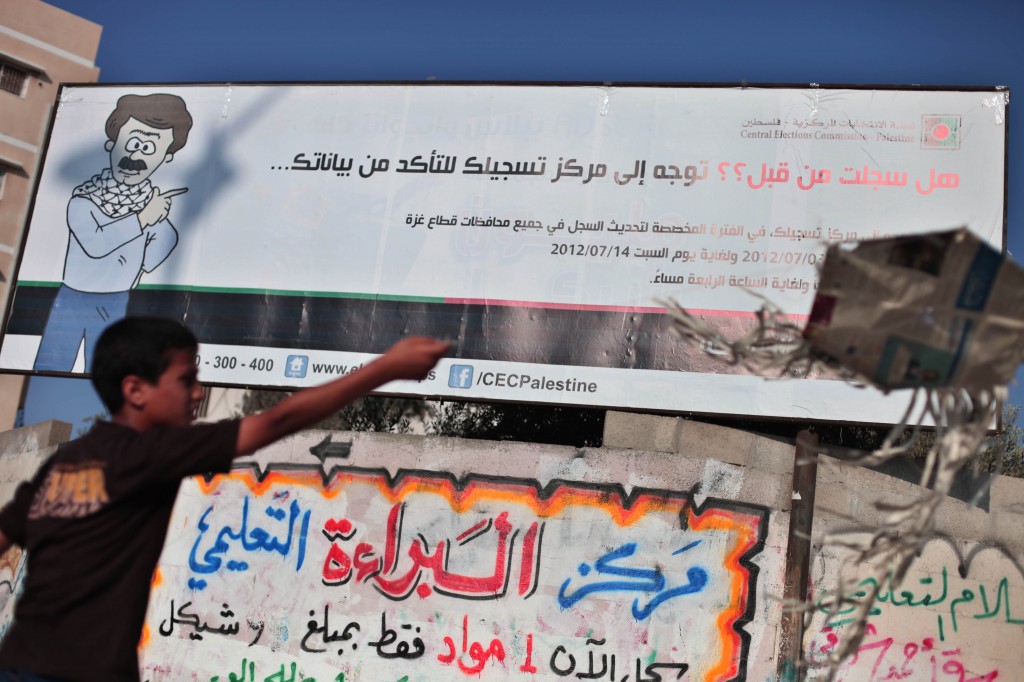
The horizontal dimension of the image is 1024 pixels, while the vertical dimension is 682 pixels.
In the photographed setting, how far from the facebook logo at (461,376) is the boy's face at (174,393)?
6.62 meters

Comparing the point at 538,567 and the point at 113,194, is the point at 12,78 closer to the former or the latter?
the point at 113,194

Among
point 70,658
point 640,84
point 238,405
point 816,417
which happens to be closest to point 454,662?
point 816,417

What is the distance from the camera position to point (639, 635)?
7.79m

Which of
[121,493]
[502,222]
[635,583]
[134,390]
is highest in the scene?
[502,222]

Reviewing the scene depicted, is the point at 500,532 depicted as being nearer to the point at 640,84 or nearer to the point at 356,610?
the point at 356,610

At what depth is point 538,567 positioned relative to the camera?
8.07 metres

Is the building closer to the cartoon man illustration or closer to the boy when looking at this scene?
the cartoon man illustration

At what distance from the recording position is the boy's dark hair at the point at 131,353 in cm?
242

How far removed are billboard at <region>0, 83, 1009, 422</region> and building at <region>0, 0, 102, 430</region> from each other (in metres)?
15.9

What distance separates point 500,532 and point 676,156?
359cm

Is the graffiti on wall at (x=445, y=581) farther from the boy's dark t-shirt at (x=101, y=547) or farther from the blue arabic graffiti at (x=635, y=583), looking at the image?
the boy's dark t-shirt at (x=101, y=547)

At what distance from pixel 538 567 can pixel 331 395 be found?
6.02 metres

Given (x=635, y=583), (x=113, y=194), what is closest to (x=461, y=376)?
(x=635, y=583)

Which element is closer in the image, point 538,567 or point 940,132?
point 538,567
